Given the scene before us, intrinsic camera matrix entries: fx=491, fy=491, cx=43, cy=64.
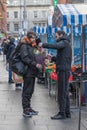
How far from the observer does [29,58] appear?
36.0 ft

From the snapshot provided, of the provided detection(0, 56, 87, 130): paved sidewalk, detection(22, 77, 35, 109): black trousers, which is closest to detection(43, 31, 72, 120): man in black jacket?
detection(0, 56, 87, 130): paved sidewalk

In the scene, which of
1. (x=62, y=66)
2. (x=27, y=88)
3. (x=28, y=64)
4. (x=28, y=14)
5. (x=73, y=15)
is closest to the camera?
(x=62, y=66)

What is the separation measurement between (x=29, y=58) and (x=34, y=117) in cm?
136

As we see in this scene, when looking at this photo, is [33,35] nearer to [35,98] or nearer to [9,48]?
[35,98]

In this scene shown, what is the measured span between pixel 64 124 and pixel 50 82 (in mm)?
5423

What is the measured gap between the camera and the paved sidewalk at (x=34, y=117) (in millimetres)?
10008

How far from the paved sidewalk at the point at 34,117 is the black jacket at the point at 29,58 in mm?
1034

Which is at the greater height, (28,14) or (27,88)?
(28,14)

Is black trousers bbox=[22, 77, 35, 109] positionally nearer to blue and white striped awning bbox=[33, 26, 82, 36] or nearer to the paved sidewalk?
the paved sidewalk

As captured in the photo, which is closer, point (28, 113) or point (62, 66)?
point (62, 66)

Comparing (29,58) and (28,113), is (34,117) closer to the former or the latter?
(28,113)

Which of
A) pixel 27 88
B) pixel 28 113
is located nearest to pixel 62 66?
pixel 27 88

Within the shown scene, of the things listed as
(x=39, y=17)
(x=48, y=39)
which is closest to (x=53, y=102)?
(x=48, y=39)

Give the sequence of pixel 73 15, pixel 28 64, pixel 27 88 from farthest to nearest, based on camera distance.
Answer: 1. pixel 73 15
2. pixel 27 88
3. pixel 28 64
